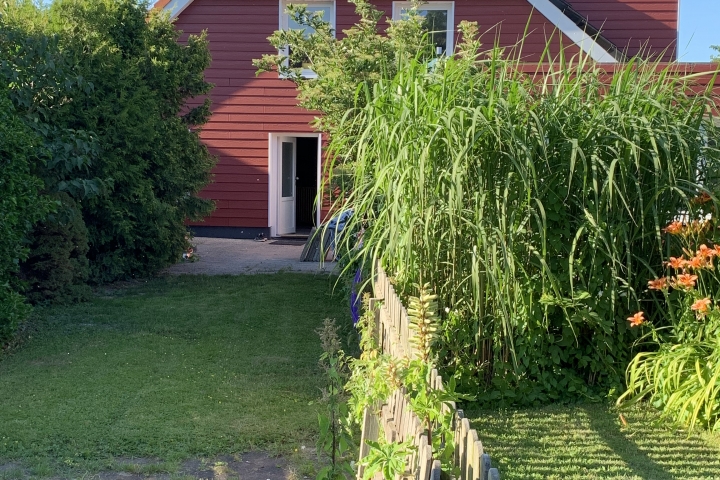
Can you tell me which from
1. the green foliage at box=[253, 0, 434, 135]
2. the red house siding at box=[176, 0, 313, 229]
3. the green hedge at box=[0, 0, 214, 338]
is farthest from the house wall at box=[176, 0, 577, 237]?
the green foliage at box=[253, 0, 434, 135]

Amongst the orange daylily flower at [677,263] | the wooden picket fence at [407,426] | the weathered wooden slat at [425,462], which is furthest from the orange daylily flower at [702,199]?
the weathered wooden slat at [425,462]

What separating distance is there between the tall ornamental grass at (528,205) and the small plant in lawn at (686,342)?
16 cm

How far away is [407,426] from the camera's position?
114 inches

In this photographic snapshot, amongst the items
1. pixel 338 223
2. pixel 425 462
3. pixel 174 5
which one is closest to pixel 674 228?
pixel 338 223

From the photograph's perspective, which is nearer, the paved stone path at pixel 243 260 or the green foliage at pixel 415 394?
the green foliage at pixel 415 394

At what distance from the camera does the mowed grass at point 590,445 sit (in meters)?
3.87

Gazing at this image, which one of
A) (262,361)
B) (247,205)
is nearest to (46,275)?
(262,361)

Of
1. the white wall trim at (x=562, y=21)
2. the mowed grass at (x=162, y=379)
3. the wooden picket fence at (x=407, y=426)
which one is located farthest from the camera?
the white wall trim at (x=562, y=21)

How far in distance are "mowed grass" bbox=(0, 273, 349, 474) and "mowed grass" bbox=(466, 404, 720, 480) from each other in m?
1.20

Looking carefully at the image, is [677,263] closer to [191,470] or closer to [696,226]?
[696,226]

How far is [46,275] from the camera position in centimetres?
850

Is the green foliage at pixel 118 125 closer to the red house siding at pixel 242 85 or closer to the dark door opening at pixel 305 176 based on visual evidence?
the red house siding at pixel 242 85

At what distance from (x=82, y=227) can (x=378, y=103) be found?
5.58 metres

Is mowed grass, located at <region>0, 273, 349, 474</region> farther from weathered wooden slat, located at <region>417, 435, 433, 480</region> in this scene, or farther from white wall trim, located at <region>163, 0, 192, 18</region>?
white wall trim, located at <region>163, 0, 192, 18</region>
